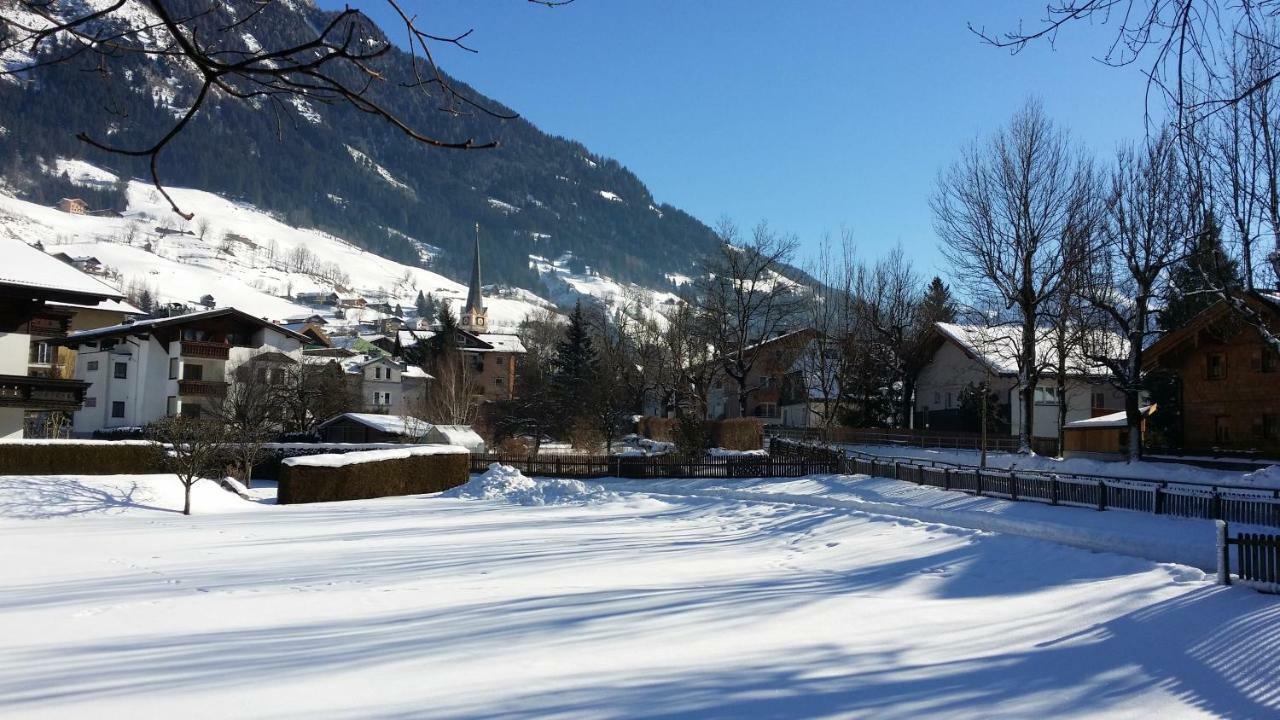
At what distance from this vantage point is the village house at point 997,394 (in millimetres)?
46413

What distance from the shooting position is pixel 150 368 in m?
53.7

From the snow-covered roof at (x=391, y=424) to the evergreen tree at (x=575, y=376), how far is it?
1312 centimetres

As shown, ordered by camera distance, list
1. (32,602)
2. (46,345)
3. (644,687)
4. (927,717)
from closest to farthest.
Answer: (927,717), (644,687), (32,602), (46,345)

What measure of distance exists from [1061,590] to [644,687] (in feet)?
26.3

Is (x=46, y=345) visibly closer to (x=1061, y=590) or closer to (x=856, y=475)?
(x=856, y=475)

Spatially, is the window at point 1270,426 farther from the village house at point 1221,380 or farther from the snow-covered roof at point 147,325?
the snow-covered roof at point 147,325

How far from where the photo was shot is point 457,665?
25.0 feet

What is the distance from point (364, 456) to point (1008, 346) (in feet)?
96.9

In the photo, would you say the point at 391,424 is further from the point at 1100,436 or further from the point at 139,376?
the point at 1100,436

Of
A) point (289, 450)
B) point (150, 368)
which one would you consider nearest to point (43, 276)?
point (289, 450)

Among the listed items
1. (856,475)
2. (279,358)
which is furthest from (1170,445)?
(279,358)

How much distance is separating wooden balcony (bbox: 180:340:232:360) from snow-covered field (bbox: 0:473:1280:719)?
38.5m

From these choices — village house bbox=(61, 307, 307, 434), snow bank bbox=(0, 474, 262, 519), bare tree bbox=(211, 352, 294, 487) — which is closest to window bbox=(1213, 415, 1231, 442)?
snow bank bbox=(0, 474, 262, 519)

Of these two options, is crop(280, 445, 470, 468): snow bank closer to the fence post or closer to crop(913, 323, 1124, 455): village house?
the fence post
